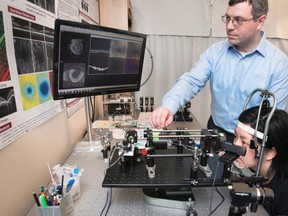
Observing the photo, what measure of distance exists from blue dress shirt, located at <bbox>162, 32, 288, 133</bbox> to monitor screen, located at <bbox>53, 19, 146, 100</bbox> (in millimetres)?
286

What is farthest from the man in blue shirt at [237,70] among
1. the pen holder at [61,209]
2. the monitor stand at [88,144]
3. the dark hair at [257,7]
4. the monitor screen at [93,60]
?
the pen holder at [61,209]

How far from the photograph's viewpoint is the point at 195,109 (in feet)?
9.44

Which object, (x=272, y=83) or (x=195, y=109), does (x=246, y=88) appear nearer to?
(x=272, y=83)

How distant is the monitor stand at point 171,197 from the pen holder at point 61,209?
282 mm

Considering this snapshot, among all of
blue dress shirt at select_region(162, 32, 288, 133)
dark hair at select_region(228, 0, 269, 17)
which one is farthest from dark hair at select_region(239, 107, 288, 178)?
dark hair at select_region(228, 0, 269, 17)

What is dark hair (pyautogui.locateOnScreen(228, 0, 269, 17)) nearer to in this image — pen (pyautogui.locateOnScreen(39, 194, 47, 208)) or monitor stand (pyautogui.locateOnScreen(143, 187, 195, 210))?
monitor stand (pyautogui.locateOnScreen(143, 187, 195, 210))

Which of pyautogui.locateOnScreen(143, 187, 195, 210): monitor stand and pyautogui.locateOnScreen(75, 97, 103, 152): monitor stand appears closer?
pyautogui.locateOnScreen(143, 187, 195, 210): monitor stand

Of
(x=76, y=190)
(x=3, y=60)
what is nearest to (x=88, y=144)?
(x=76, y=190)

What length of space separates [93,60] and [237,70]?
896 mm

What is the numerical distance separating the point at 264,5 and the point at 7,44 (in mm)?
1264

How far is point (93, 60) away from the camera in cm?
101

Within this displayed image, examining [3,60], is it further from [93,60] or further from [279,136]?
[279,136]

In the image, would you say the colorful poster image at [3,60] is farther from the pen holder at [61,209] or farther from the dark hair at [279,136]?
the dark hair at [279,136]

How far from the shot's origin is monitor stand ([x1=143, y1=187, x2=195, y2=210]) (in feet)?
2.61
